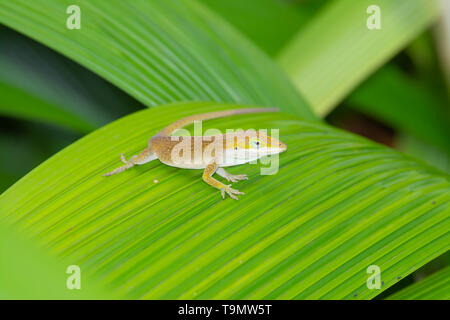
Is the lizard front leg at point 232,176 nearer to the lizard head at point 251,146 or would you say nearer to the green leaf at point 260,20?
the lizard head at point 251,146

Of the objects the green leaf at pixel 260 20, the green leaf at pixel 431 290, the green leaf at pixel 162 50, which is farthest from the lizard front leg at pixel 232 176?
the green leaf at pixel 260 20

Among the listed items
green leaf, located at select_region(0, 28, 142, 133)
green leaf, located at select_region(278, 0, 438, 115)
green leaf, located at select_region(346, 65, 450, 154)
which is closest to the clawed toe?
green leaf, located at select_region(278, 0, 438, 115)

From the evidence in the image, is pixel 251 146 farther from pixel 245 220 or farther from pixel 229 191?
pixel 245 220

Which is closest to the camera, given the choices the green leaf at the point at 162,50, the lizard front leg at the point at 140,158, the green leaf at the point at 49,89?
the lizard front leg at the point at 140,158

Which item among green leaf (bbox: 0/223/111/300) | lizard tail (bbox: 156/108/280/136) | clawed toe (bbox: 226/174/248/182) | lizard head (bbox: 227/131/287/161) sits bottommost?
green leaf (bbox: 0/223/111/300)

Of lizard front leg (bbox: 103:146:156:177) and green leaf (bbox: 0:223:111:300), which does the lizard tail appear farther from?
green leaf (bbox: 0:223:111:300)

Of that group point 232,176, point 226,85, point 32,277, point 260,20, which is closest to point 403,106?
point 260,20
